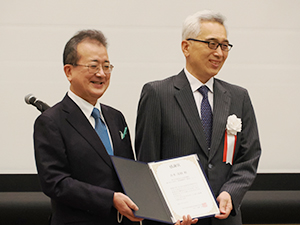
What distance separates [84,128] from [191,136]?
515 millimetres

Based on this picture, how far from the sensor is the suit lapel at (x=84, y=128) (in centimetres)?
167

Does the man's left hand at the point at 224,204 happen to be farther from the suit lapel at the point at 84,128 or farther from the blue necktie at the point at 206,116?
the suit lapel at the point at 84,128

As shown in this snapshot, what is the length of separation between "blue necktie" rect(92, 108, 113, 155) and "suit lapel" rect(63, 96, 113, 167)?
50 mm

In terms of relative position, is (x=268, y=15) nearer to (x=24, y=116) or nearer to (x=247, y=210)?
(x=247, y=210)

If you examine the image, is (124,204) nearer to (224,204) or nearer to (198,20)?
(224,204)

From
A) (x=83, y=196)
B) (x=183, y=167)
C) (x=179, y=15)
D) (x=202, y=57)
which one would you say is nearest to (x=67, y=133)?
(x=83, y=196)

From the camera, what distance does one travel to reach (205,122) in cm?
190

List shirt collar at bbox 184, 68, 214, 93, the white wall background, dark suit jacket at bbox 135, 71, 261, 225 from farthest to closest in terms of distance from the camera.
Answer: the white wall background → shirt collar at bbox 184, 68, 214, 93 → dark suit jacket at bbox 135, 71, 261, 225

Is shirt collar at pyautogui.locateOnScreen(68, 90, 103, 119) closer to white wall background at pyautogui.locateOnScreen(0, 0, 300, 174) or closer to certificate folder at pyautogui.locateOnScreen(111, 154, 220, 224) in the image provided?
certificate folder at pyautogui.locateOnScreen(111, 154, 220, 224)

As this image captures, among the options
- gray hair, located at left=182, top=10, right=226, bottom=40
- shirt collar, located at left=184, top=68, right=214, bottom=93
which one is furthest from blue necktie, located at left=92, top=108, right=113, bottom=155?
gray hair, located at left=182, top=10, right=226, bottom=40

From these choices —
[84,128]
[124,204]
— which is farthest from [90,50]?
[124,204]

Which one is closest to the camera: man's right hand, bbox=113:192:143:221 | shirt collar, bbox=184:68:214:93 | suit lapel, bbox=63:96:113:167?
man's right hand, bbox=113:192:143:221

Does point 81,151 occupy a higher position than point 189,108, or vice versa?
point 189,108

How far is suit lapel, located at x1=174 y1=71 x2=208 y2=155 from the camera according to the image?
6.08 ft
